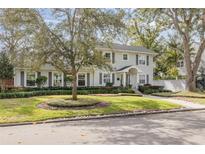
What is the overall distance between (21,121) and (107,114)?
4.52 metres

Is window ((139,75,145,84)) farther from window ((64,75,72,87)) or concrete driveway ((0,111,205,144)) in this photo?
Answer: concrete driveway ((0,111,205,144))

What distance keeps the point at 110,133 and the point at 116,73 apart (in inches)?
1063

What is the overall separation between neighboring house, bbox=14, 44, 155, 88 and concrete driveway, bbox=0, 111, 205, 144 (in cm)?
2016

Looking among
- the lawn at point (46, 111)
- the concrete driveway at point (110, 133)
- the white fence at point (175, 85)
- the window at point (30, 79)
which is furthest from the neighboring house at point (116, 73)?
the concrete driveway at point (110, 133)

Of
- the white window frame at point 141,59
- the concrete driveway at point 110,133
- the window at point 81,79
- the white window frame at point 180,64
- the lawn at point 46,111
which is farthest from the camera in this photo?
the white window frame at point 180,64

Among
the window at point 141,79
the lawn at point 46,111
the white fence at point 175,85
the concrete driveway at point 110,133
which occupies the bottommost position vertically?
the concrete driveway at point 110,133

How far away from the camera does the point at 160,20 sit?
38.2m

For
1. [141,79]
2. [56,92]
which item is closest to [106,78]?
[141,79]

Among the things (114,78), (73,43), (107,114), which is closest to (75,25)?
(73,43)

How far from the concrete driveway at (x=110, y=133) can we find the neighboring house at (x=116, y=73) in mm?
20156

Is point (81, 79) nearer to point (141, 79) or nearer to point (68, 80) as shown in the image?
point (68, 80)

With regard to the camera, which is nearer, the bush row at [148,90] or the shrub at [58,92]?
the shrub at [58,92]

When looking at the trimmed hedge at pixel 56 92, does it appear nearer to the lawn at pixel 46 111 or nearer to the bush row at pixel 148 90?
the bush row at pixel 148 90

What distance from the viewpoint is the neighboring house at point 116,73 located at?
33.8 m
